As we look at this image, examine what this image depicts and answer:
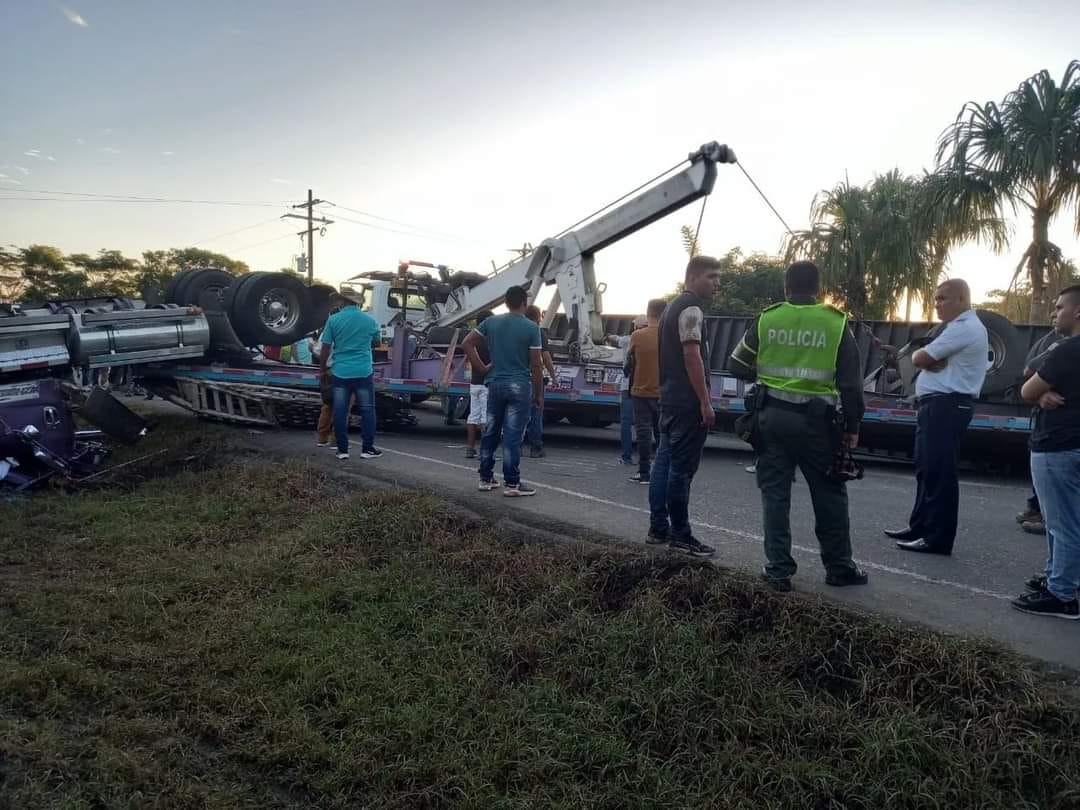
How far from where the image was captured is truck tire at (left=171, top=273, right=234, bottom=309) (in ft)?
35.1

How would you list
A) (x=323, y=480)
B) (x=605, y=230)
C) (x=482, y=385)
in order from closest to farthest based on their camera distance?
(x=323, y=480) < (x=482, y=385) < (x=605, y=230)

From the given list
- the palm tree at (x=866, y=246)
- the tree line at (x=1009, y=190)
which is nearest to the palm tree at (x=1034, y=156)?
the tree line at (x=1009, y=190)

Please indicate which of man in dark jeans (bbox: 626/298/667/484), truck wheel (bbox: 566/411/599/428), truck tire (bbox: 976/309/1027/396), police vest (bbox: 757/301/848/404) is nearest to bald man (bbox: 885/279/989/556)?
police vest (bbox: 757/301/848/404)

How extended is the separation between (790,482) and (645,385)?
141 inches

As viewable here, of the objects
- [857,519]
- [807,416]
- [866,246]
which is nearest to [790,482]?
[807,416]

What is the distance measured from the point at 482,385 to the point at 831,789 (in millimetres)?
6431

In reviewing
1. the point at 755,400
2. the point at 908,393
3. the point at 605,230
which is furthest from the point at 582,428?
the point at 755,400

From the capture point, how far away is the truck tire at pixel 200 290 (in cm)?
1070

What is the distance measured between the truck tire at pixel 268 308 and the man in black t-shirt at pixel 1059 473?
963 cm

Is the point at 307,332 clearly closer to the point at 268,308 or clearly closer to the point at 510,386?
the point at 268,308

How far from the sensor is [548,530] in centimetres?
503

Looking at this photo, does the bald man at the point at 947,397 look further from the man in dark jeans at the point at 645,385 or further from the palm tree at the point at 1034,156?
the palm tree at the point at 1034,156

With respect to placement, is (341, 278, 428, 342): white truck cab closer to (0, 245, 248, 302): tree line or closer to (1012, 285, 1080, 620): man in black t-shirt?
(1012, 285, 1080, 620): man in black t-shirt

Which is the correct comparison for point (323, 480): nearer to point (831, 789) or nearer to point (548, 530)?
point (548, 530)
